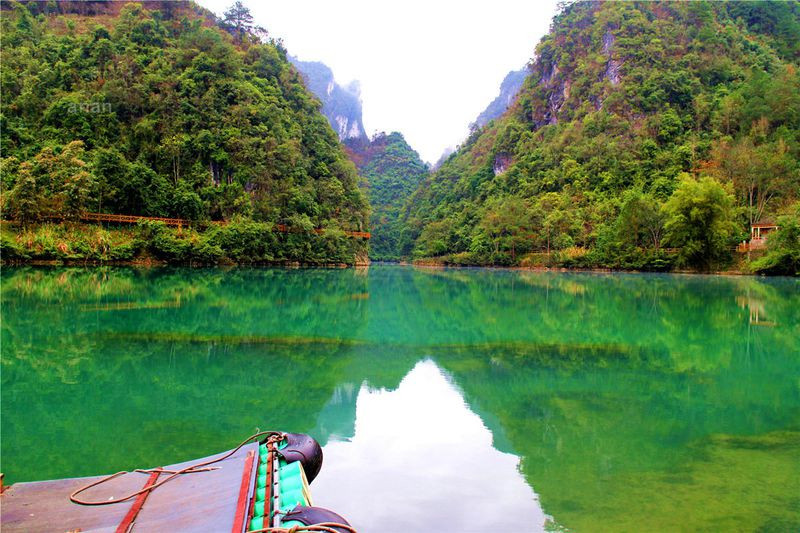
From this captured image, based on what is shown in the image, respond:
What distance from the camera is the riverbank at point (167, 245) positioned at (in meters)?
28.9

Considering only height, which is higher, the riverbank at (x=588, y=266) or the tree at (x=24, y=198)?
the tree at (x=24, y=198)

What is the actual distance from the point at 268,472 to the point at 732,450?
441cm

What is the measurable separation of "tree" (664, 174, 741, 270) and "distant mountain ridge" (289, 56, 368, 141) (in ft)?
344

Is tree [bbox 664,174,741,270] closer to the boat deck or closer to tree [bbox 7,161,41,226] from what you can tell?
the boat deck

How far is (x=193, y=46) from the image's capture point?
148ft

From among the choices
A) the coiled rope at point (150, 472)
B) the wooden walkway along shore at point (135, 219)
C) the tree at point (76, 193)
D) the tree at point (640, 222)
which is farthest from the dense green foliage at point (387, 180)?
the coiled rope at point (150, 472)

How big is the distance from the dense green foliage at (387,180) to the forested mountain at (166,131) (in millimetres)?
35837

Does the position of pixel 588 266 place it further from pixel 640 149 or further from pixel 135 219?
pixel 135 219

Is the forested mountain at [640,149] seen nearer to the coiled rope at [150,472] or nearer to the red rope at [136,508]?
the coiled rope at [150,472]

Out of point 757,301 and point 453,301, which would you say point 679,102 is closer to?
point 757,301

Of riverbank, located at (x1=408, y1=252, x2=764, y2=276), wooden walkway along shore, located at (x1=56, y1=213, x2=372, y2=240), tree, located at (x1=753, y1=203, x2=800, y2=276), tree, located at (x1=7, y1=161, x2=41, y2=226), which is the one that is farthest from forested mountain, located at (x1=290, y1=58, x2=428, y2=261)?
tree, located at (x1=753, y1=203, x2=800, y2=276)

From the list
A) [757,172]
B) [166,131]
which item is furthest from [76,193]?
Answer: [757,172]

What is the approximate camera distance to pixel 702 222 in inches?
1340

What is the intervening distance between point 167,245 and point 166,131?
11.0 metres
